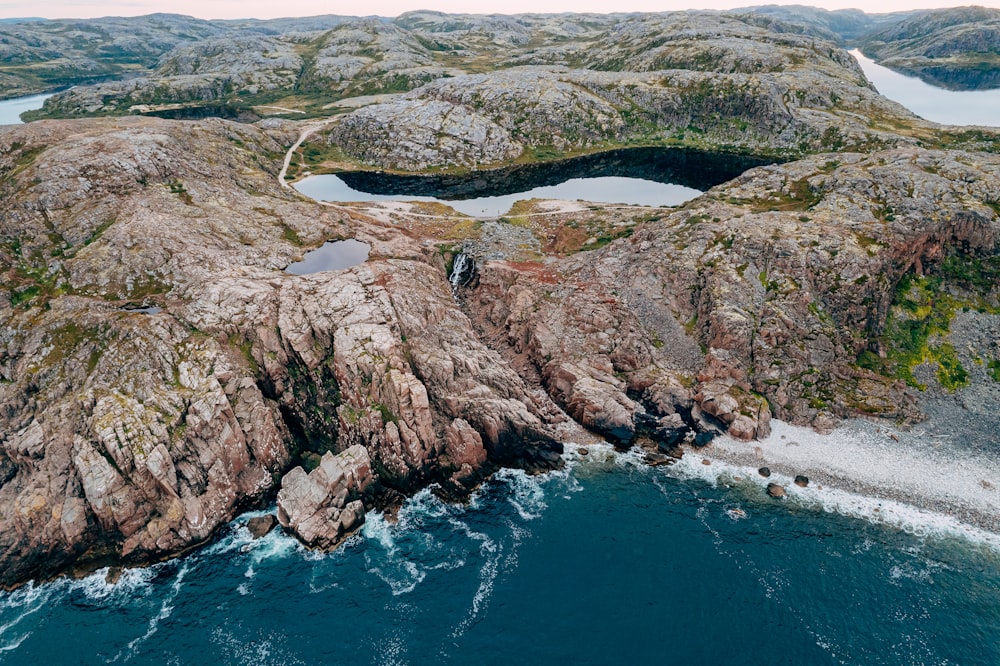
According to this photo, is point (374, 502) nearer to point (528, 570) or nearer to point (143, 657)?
point (528, 570)

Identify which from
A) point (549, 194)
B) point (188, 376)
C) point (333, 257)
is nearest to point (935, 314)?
point (549, 194)

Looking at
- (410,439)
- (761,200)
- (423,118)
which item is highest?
(423,118)

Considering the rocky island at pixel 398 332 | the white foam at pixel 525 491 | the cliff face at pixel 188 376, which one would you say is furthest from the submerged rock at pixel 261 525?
the white foam at pixel 525 491

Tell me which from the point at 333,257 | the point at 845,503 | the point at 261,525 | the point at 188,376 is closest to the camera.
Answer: the point at 261,525

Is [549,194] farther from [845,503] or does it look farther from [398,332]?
[845,503]

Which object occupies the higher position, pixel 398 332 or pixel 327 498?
pixel 398 332

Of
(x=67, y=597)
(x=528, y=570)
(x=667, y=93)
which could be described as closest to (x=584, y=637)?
(x=528, y=570)

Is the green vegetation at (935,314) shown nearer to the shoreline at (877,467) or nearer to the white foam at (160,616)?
the shoreline at (877,467)

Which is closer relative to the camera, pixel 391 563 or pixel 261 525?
pixel 391 563
